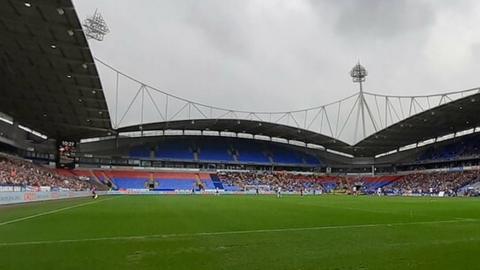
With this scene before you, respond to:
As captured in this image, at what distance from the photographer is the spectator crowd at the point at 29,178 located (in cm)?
4412

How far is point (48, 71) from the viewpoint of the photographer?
4034 centimetres

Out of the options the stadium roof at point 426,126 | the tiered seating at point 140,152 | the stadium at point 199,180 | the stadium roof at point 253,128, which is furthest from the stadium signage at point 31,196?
the stadium roof at point 426,126

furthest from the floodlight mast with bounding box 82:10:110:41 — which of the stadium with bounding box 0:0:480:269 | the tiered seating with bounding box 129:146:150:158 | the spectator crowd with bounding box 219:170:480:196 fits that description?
the spectator crowd with bounding box 219:170:480:196

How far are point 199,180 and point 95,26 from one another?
126 ft

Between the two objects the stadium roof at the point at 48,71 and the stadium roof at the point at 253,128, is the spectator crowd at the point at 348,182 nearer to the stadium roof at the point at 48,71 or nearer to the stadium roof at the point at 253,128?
the stadium roof at the point at 253,128

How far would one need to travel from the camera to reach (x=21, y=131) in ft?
225

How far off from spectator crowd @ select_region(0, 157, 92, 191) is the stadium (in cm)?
37

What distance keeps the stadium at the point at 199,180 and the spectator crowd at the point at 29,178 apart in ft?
1.22

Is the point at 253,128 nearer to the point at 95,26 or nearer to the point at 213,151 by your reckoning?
the point at 213,151

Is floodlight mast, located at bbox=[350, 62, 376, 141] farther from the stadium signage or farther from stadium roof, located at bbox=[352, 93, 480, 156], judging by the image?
the stadium signage

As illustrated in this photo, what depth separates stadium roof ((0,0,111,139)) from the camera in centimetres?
2772

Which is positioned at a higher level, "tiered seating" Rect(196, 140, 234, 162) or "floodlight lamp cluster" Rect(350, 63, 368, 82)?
"floodlight lamp cluster" Rect(350, 63, 368, 82)

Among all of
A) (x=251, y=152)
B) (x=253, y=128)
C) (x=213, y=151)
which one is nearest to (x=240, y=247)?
(x=253, y=128)

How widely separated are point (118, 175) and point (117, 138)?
8181 millimetres
